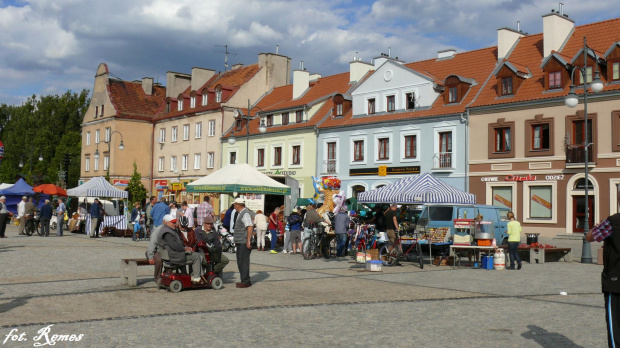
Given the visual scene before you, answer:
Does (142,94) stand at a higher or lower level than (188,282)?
higher

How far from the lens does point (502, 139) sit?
3428 centimetres

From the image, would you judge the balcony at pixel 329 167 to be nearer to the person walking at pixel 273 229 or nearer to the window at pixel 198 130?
the window at pixel 198 130

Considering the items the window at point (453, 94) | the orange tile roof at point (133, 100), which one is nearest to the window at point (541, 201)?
the window at point (453, 94)

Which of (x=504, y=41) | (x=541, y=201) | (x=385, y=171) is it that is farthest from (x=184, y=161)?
(x=541, y=201)

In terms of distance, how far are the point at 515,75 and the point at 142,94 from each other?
43674 millimetres

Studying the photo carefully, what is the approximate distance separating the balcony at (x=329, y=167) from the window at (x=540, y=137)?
1415cm

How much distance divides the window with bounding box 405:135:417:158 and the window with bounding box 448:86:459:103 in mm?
3154

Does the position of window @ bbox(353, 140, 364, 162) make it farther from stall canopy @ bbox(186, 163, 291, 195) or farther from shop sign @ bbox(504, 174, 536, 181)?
stall canopy @ bbox(186, 163, 291, 195)

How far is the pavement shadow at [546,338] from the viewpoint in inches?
306

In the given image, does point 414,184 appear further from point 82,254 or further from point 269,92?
point 269,92

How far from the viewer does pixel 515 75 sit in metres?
34.2

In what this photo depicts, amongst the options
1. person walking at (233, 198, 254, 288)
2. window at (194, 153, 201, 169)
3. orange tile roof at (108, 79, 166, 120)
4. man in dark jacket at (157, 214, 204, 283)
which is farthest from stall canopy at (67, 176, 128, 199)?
orange tile roof at (108, 79, 166, 120)

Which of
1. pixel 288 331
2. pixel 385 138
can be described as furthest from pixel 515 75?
pixel 288 331

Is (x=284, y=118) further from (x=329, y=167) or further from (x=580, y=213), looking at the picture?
(x=580, y=213)
